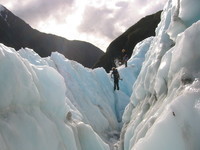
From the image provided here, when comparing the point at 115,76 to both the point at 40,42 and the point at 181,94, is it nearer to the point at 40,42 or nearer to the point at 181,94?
the point at 181,94

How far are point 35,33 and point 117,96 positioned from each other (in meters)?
60.7

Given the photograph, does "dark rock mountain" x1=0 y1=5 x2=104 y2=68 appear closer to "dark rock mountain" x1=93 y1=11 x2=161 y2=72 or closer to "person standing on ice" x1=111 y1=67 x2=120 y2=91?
"dark rock mountain" x1=93 y1=11 x2=161 y2=72

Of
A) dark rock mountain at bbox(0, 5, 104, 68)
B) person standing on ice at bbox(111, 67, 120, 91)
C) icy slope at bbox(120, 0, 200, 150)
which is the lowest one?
icy slope at bbox(120, 0, 200, 150)

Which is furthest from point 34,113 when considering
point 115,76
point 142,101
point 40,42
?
point 40,42

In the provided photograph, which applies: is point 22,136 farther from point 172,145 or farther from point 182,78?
point 172,145

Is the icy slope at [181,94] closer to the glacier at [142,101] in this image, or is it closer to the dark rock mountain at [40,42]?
the glacier at [142,101]

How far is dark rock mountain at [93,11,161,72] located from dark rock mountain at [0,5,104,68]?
19.6 m

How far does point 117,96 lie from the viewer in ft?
77.4

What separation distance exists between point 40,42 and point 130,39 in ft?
95.0

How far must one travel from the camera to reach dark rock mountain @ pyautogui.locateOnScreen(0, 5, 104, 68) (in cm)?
7750

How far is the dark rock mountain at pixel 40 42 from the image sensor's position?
7750 centimetres

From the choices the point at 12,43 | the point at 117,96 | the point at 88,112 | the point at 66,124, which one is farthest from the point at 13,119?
the point at 12,43

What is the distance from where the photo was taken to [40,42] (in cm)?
7938

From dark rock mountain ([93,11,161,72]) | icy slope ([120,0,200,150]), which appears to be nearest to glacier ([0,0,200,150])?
icy slope ([120,0,200,150])
